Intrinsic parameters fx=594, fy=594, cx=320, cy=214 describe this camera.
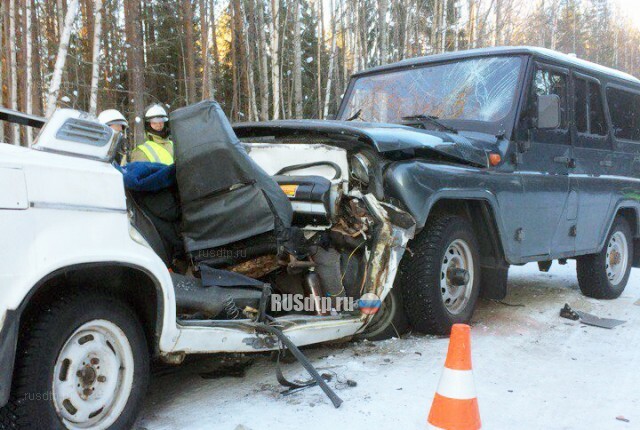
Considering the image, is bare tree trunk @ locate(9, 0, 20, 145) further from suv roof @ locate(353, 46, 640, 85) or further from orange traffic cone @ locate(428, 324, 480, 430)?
orange traffic cone @ locate(428, 324, 480, 430)

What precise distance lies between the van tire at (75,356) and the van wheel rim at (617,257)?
5.25 metres

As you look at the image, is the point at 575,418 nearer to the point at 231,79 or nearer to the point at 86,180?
the point at 86,180

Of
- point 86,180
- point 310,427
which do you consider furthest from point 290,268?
point 86,180

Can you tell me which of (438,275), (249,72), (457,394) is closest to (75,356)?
(457,394)

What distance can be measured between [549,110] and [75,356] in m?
3.89

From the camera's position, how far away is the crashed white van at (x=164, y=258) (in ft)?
7.09

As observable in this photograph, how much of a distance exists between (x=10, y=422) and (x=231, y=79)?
77.2 ft

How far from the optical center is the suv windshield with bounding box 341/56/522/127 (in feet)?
16.2

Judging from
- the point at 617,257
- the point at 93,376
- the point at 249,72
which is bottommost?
the point at 617,257

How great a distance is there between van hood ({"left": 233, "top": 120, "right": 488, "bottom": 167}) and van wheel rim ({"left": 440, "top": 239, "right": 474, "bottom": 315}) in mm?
653

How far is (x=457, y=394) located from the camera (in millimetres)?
2494

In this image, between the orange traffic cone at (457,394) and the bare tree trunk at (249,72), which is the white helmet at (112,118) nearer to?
the orange traffic cone at (457,394)

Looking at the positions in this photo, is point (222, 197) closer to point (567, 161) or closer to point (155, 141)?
point (155, 141)

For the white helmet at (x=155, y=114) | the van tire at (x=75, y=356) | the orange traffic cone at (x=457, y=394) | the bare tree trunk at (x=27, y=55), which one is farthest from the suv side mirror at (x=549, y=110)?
the bare tree trunk at (x=27, y=55)
